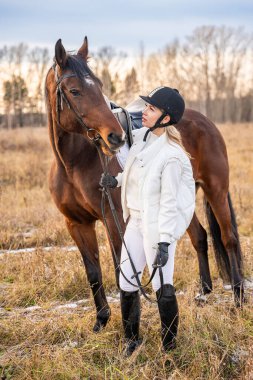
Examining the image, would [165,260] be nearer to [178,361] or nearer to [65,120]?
[178,361]

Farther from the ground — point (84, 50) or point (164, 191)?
point (84, 50)

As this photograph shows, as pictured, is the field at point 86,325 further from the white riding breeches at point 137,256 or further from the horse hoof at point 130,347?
the white riding breeches at point 137,256

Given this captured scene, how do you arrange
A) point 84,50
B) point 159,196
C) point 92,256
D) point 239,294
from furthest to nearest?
point 239,294, point 92,256, point 84,50, point 159,196

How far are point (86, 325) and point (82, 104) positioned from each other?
1.66 m

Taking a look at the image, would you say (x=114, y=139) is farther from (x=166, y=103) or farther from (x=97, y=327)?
(x=97, y=327)

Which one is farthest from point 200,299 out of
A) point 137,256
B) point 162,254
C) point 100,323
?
point 162,254

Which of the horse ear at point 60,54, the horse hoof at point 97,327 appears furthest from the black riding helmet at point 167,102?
the horse hoof at point 97,327

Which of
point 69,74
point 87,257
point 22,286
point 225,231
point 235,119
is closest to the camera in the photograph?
point 69,74

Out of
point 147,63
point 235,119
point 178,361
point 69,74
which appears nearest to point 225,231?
point 178,361

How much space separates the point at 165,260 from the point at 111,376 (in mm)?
734

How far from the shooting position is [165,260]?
259 cm

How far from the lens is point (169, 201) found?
Answer: 2.63 m

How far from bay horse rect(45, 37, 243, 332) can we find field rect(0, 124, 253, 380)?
0.31 meters

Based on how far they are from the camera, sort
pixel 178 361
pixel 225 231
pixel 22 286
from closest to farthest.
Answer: pixel 178 361 → pixel 22 286 → pixel 225 231
